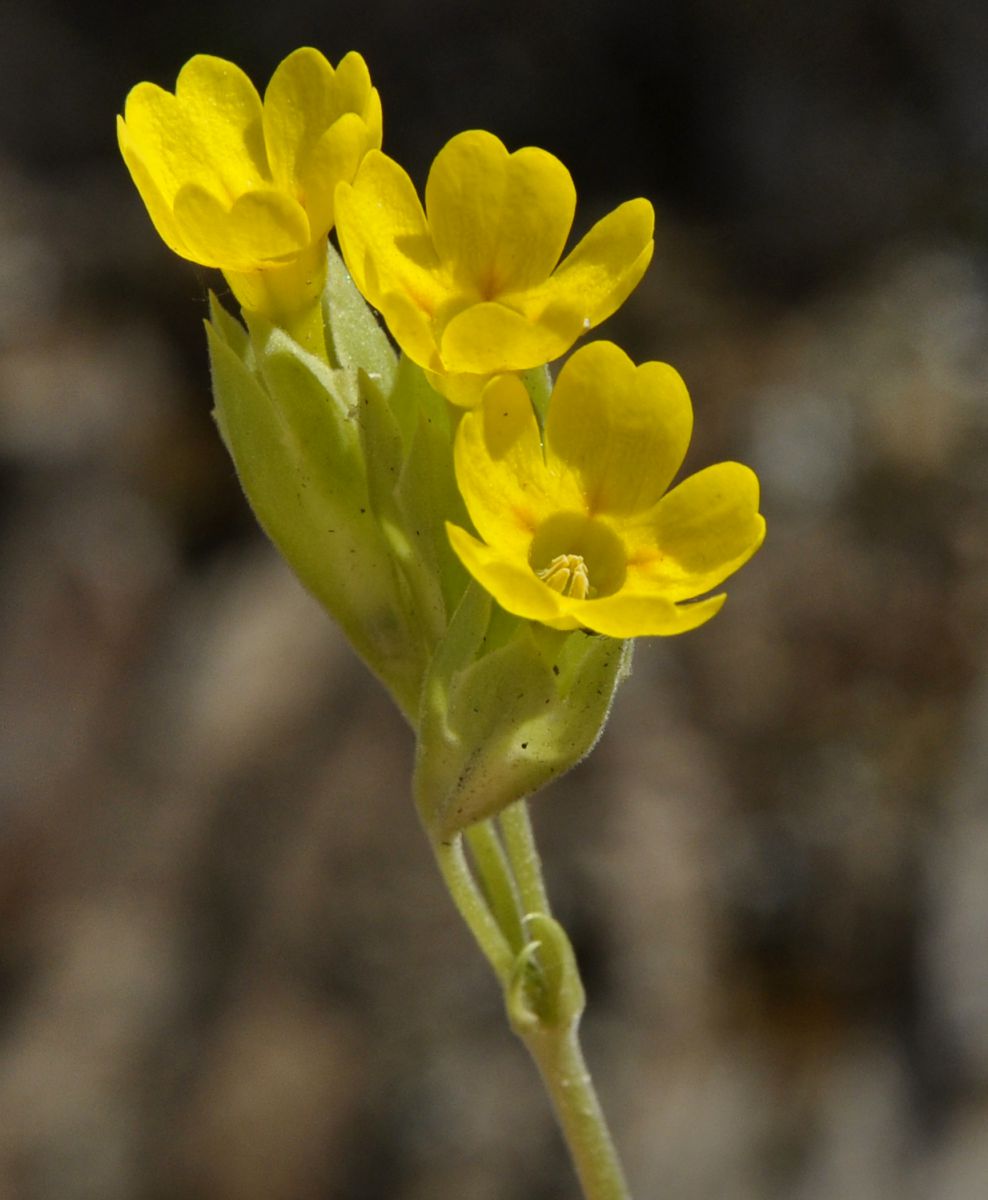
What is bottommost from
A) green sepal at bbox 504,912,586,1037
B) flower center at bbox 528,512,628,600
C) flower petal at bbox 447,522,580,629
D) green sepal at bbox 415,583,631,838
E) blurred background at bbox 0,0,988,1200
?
blurred background at bbox 0,0,988,1200

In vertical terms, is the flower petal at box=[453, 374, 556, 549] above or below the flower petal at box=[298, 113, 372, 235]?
below

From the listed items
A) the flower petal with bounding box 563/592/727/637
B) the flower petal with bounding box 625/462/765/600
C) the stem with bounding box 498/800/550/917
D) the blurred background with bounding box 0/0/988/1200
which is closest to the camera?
the flower petal with bounding box 563/592/727/637

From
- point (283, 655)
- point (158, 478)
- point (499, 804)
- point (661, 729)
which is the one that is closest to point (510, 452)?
point (499, 804)

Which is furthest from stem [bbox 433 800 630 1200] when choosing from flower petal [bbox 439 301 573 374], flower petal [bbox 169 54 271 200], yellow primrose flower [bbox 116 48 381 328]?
flower petal [bbox 169 54 271 200]

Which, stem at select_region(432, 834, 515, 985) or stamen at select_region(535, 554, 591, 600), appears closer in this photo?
stamen at select_region(535, 554, 591, 600)

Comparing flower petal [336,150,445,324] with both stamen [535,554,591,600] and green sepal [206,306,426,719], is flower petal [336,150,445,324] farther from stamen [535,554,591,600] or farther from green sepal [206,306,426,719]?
stamen [535,554,591,600]

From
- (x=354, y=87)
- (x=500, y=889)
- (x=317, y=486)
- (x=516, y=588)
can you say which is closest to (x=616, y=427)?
(x=516, y=588)

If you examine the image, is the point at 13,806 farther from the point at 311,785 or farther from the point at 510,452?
the point at 510,452

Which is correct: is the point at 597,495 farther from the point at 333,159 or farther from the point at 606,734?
the point at 606,734
